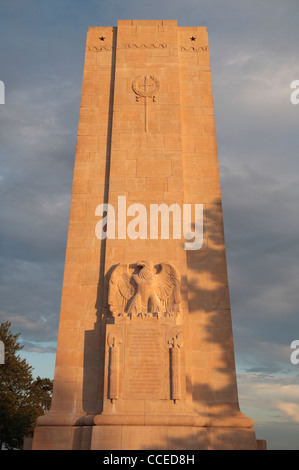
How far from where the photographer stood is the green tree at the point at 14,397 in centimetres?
3662

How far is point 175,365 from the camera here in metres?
15.0

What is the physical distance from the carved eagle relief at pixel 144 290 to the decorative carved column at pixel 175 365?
1035 mm

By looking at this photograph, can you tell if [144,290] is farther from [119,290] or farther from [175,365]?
[175,365]

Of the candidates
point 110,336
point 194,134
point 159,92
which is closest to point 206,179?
point 194,134

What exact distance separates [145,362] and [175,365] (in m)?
1.07

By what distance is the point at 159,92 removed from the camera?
66.9ft

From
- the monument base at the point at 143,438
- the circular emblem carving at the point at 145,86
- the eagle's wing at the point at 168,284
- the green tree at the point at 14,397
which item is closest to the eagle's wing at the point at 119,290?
the eagle's wing at the point at 168,284

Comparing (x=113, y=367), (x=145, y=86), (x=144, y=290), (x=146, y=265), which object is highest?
(x=145, y=86)

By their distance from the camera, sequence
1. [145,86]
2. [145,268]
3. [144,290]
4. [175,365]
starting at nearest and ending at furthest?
1. [175,365]
2. [144,290]
3. [145,268]
4. [145,86]

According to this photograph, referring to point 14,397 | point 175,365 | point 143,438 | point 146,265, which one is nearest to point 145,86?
point 146,265

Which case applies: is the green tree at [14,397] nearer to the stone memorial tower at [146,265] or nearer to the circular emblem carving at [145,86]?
the stone memorial tower at [146,265]

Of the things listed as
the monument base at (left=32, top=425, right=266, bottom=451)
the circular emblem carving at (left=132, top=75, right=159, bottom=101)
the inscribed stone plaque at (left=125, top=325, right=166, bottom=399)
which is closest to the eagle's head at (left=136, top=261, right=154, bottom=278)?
the inscribed stone plaque at (left=125, top=325, right=166, bottom=399)

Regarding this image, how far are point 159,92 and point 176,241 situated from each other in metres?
7.64
